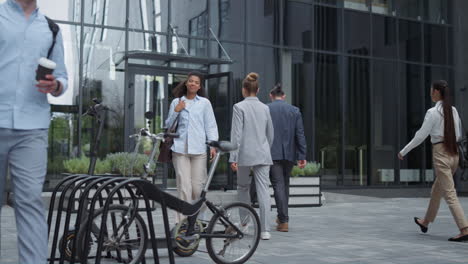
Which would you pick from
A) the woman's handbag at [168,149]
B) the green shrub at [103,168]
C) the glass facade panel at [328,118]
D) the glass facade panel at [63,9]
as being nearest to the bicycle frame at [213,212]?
the woman's handbag at [168,149]

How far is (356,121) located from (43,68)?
1509cm

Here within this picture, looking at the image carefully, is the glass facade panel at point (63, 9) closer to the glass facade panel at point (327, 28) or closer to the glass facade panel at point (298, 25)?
the glass facade panel at point (298, 25)

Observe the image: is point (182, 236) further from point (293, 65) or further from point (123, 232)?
point (293, 65)

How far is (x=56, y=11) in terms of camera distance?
13711mm

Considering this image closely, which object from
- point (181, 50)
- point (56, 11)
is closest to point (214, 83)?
point (181, 50)

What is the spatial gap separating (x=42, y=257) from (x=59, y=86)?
1010 millimetres

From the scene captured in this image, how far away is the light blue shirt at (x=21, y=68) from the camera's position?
3311 millimetres

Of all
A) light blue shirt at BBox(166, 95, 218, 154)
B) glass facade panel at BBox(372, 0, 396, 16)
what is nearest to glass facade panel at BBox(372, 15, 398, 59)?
glass facade panel at BBox(372, 0, 396, 16)

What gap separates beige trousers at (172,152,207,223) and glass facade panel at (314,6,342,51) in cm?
1159

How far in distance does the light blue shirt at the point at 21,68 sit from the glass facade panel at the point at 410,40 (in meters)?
16.6

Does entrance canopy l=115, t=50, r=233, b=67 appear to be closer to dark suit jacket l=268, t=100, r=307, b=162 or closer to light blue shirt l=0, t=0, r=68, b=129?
dark suit jacket l=268, t=100, r=307, b=162

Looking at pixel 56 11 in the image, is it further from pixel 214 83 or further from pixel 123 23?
pixel 214 83

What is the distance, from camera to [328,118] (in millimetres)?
16984

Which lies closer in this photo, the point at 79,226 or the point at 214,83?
the point at 79,226
